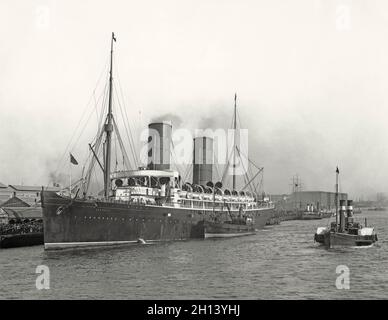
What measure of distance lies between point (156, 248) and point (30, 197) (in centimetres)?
5916

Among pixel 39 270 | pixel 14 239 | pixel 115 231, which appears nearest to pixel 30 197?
pixel 14 239

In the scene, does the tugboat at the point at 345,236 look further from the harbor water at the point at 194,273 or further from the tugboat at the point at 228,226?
the tugboat at the point at 228,226

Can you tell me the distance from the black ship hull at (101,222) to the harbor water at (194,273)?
146cm

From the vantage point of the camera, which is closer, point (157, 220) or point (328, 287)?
point (328, 287)

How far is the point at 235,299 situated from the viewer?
2062cm

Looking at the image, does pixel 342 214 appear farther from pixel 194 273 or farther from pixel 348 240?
pixel 194 273

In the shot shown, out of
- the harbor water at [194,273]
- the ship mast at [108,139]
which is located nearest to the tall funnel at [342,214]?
the harbor water at [194,273]

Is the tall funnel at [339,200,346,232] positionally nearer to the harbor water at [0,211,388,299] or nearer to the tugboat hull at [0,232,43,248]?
the harbor water at [0,211,388,299]

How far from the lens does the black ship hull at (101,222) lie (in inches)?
1505

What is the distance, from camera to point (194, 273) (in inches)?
1083

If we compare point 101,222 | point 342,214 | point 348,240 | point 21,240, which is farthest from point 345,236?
point 21,240

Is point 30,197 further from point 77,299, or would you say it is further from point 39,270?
point 77,299

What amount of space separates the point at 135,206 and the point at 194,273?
16686 millimetres
